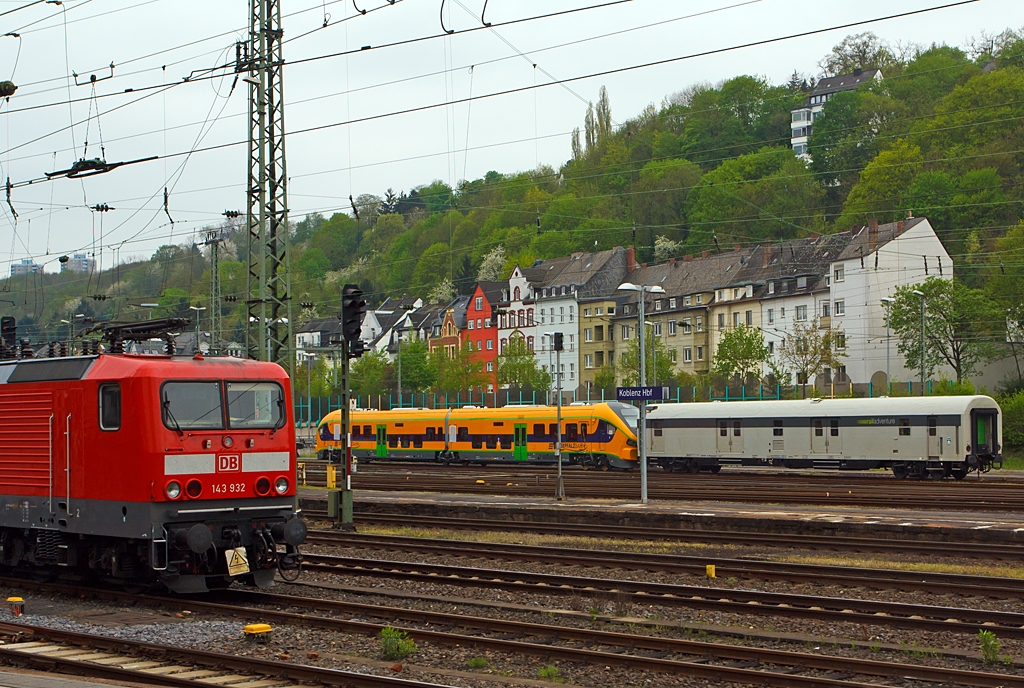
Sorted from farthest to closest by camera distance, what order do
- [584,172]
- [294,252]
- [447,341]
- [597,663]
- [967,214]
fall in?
[294,252], [584,172], [447,341], [967,214], [597,663]

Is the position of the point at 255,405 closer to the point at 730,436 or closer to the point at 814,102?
the point at 730,436

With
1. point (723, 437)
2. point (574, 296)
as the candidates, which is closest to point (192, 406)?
point (723, 437)

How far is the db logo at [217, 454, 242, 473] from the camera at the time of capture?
14016 millimetres

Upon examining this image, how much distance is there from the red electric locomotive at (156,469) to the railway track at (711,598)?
9.79 feet

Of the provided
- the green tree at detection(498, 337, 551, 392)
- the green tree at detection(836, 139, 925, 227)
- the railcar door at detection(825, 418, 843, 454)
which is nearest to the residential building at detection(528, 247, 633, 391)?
the green tree at detection(498, 337, 551, 392)

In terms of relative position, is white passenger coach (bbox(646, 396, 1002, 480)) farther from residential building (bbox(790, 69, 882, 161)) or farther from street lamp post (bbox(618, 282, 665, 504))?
residential building (bbox(790, 69, 882, 161))

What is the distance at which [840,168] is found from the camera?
362 feet

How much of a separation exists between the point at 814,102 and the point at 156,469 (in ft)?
481

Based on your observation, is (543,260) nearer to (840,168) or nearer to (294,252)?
(840,168)

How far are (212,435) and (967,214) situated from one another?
80.4 metres

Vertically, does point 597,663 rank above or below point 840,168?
below

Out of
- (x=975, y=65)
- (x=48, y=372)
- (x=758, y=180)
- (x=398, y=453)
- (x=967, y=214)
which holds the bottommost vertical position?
(x=398, y=453)

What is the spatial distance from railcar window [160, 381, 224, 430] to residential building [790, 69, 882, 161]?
133584mm

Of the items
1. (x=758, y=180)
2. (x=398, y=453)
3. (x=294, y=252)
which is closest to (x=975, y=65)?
(x=758, y=180)
